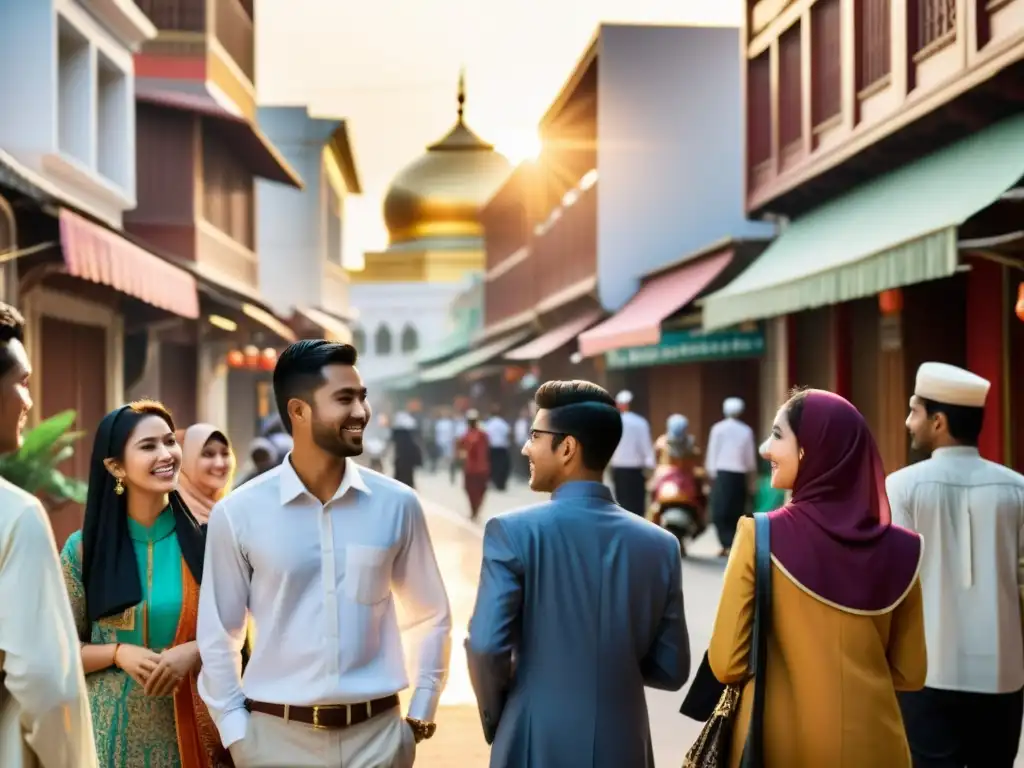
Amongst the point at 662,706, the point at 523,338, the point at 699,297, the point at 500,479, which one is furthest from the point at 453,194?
the point at 662,706

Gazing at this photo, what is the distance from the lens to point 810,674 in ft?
12.9

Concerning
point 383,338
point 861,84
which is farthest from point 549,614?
point 383,338

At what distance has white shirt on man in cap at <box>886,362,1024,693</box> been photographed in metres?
5.03

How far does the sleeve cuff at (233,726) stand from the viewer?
149 inches

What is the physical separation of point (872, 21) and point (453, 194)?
72.4 m

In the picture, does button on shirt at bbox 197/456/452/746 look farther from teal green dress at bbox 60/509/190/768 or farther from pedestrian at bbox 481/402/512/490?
pedestrian at bbox 481/402/512/490

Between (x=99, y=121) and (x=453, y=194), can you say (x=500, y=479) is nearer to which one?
(x=99, y=121)

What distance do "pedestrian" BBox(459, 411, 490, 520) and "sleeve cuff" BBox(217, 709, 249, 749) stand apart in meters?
18.7

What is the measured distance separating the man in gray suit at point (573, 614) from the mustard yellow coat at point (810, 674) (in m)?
0.16

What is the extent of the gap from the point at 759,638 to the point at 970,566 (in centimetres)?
148

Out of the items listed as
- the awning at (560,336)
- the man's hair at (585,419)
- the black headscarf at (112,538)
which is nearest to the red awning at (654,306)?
the awning at (560,336)

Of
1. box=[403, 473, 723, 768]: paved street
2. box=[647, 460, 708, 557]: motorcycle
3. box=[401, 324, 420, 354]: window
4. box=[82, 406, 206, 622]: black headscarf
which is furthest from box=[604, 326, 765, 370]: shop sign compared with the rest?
box=[401, 324, 420, 354]: window

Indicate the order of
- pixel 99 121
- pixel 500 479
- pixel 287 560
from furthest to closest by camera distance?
1. pixel 500 479
2. pixel 99 121
3. pixel 287 560

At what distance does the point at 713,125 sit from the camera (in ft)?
87.1
